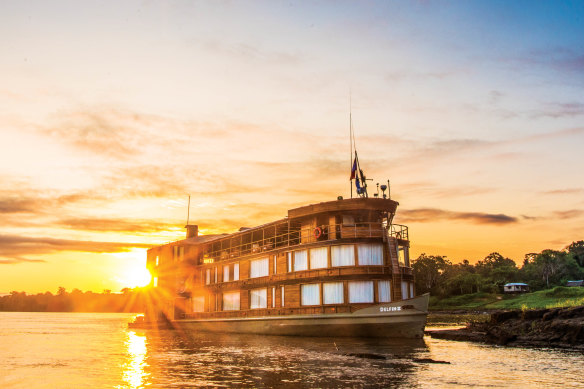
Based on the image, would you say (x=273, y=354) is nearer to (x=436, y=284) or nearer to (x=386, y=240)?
(x=386, y=240)

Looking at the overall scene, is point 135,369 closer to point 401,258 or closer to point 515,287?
point 401,258

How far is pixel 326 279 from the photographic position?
29.8 metres

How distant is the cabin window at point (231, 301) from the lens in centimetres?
3743

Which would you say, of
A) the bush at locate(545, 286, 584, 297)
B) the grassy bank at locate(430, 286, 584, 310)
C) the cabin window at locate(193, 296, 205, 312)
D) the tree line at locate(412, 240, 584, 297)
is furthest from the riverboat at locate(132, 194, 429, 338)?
the tree line at locate(412, 240, 584, 297)

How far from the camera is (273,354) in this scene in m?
23.4

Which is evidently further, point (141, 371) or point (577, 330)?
point (577, 330)

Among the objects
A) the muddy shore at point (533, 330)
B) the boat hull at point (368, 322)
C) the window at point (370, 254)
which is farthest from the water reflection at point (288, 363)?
the muddy shore at point (533, 330)

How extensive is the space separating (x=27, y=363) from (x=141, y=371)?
8.04 m

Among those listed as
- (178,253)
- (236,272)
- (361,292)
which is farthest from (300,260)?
(178,253)

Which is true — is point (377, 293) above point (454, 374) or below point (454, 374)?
above

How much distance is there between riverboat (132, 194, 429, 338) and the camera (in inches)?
1077

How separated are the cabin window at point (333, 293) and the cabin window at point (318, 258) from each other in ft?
3.97

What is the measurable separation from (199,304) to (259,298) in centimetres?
956

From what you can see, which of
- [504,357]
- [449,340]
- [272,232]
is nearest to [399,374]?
[504,357]
